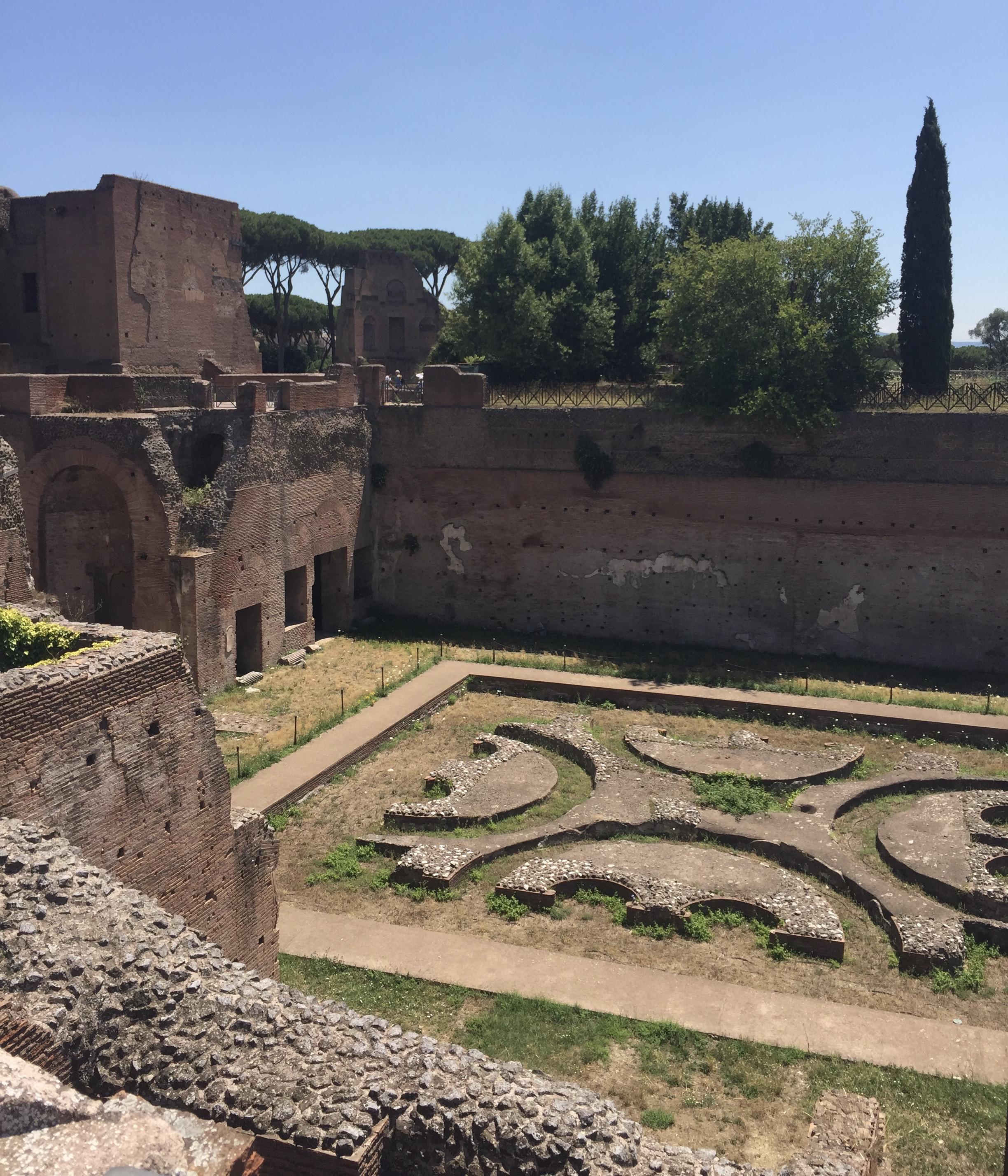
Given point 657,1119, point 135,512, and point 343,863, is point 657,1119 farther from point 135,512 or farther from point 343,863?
point 135,512

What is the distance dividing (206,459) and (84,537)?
2.30 meters

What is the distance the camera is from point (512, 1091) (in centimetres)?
555

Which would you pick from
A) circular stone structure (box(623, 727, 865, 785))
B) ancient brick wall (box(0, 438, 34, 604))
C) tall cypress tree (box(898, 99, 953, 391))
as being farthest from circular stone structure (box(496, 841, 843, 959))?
tall cypress tree (box(898, 99, 953, 391))

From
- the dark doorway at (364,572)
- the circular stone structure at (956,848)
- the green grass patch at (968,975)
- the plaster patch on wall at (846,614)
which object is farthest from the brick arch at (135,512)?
the green grass patch at (968,975)

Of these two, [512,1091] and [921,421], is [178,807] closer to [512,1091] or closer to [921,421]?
[512,1091]

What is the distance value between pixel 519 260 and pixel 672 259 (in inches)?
158

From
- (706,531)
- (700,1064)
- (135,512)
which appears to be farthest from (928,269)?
(700,1064)

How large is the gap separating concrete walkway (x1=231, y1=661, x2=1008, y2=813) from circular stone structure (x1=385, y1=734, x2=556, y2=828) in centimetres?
135

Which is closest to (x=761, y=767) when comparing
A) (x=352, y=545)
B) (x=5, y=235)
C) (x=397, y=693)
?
(x=397, y=693)

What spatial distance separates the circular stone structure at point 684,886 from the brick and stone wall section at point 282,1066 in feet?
12.4

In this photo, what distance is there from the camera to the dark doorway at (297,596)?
62.8 feet

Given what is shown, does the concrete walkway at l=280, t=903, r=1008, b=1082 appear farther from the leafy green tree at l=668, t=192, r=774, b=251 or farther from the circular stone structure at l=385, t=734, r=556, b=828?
the leafy green tree at l=668, t=192, r=774, b=251

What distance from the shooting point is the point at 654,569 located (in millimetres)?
19953

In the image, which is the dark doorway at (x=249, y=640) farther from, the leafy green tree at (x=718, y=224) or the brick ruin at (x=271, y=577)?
the leafy green tree at (x=718, y=224)
